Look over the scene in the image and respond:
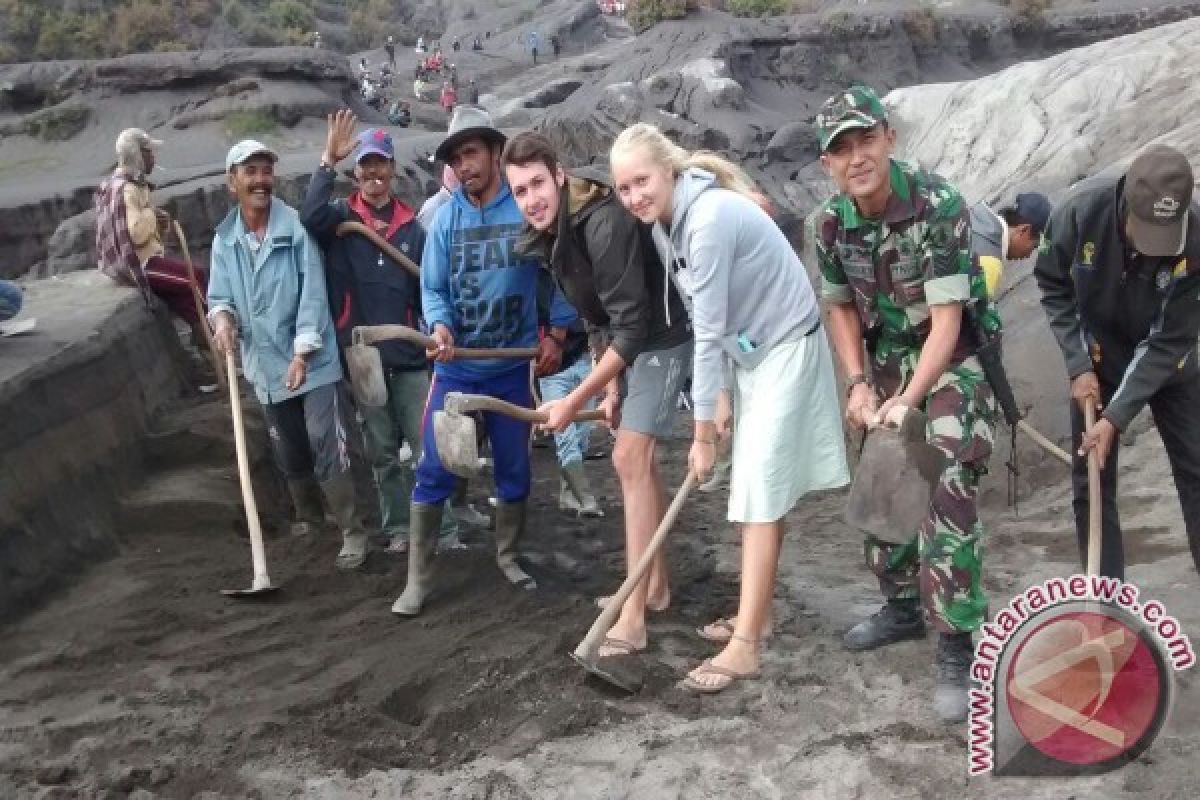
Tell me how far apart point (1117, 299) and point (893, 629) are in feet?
4.11

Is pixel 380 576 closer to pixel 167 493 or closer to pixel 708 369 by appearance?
pixel 167 493

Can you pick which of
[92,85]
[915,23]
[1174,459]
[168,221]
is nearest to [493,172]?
[1174,459]

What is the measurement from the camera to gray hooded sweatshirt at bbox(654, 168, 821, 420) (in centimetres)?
316

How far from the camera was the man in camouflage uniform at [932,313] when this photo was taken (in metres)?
3.01

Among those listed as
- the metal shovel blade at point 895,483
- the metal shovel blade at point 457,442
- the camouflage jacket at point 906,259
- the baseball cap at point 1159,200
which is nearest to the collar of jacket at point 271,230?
the metal shovel blade at point 457,442

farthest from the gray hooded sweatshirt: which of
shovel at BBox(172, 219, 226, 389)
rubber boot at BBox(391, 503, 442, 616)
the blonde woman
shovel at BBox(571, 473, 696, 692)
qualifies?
shovel at BBox(172, 219, 226, 389)

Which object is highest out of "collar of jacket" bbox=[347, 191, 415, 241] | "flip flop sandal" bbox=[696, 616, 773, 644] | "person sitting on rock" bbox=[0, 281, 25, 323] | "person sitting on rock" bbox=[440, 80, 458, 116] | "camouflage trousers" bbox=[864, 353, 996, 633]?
"person sitting on rock" bbox=[440, 80, 458, 116]

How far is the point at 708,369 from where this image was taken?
3221 mm

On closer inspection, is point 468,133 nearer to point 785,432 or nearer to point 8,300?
point 785,432

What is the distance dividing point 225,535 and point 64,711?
162 cm

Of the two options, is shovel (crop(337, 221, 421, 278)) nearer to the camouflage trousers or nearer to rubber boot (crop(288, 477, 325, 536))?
rubber boot (crop(288, 477, 325, 536))

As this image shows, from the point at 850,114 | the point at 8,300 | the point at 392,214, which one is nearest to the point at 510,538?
the point at 392,214

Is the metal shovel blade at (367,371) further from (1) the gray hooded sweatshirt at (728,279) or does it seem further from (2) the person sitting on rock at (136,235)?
(2) the person sitting on rock at (136,235)

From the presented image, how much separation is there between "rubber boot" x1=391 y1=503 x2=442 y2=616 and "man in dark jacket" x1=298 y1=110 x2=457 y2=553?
24.3 inches
